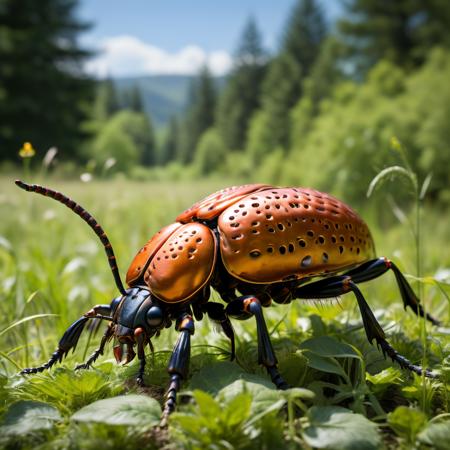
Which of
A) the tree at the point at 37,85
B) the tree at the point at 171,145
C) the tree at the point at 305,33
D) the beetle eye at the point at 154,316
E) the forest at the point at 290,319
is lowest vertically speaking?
the tree at the point at 171,145

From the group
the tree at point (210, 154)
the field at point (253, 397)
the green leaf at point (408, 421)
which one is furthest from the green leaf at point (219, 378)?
the tree at point (210, 154)

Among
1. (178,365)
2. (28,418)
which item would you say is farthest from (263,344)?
(28,418)

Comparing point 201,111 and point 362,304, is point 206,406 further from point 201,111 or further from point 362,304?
point 201,111

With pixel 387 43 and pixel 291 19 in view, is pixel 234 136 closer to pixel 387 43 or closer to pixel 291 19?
pixel 291 19

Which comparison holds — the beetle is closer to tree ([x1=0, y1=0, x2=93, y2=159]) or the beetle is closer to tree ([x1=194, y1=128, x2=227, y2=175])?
tree ([x1=0, y1=0, x2=93, y2=159])

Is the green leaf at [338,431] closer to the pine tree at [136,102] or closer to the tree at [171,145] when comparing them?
the pine tree at [136,102]
